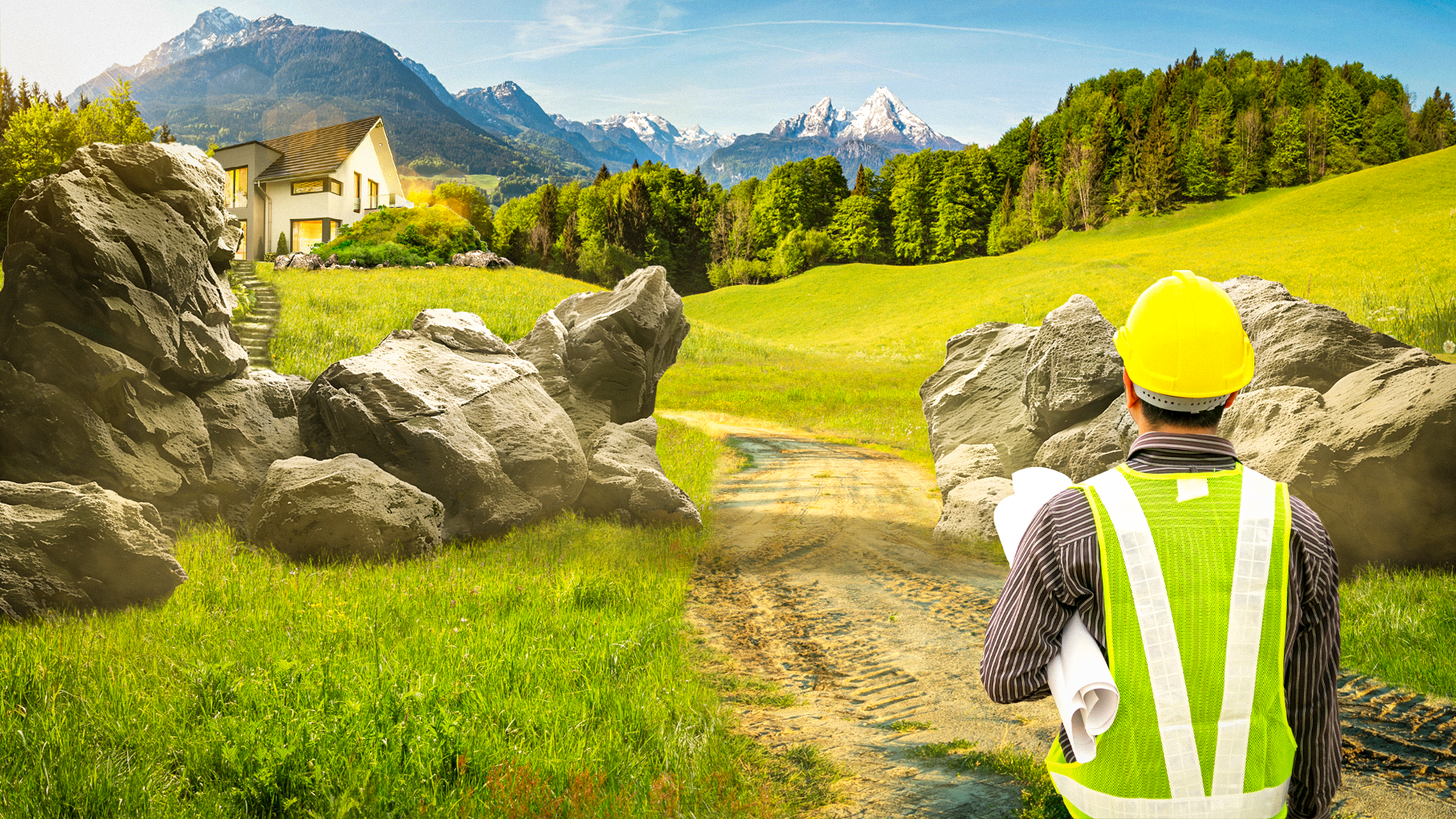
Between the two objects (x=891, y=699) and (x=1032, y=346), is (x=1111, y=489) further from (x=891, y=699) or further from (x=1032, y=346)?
(x=1032, y=346)

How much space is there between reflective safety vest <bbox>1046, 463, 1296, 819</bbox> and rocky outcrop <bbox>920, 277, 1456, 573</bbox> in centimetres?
668

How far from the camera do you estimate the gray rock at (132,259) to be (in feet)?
26.8

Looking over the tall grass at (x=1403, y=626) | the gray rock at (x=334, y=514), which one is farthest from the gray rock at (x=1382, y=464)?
the gray rock at (x=334, y=514)

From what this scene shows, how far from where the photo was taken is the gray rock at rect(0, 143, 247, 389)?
8.16 metres

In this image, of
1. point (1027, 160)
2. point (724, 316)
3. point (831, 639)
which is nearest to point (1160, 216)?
point (1027, 160)

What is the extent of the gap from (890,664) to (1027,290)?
176 feet

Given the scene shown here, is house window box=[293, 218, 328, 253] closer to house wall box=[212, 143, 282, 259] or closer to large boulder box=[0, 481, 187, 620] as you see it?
house wall box=[212, 143, 282, 259]

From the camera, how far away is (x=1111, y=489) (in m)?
2.24

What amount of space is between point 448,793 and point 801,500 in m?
9.28

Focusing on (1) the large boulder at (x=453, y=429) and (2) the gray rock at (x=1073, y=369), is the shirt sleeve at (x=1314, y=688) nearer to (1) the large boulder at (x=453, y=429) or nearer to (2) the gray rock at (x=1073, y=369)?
(1) the large boulder at (x=453, y=429)

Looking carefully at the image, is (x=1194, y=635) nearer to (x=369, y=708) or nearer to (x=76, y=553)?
(x=369, y=708)

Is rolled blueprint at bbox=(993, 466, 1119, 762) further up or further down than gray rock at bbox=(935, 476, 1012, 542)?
further up

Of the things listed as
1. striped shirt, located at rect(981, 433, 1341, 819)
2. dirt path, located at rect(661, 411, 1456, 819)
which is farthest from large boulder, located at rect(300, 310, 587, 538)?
striped shirt, located at rect(981, 433, 1341, 819)

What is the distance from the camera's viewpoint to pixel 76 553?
22.2 ft
